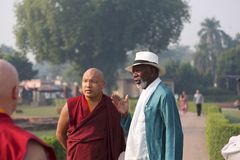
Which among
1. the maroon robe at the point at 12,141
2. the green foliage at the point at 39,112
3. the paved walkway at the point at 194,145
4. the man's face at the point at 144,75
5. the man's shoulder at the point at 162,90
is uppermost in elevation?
the man's face at the point at 144,75

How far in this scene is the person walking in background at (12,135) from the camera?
2023 millimetres

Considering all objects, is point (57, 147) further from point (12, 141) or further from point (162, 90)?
point (12, 141)

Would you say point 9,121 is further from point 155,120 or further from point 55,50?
point 55,50

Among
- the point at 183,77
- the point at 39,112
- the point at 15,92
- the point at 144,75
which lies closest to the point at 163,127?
the point at 144,75

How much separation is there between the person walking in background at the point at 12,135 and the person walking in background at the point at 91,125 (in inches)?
105

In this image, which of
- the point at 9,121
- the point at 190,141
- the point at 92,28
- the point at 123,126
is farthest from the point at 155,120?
the point at 92,28

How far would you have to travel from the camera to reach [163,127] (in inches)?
153

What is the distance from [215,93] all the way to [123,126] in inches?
1770

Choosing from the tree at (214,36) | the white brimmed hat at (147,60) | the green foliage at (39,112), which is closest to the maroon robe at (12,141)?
the white brimmed hat at (147,60)

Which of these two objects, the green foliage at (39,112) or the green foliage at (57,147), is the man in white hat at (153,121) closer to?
the green foliage at (57,147)

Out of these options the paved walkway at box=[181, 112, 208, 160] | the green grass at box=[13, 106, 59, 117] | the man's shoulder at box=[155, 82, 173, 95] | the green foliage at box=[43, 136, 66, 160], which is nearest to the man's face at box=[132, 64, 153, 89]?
the man's shoulder at box=[155, 82, 173, 95]

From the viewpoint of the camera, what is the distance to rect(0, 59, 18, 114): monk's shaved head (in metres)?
2.14

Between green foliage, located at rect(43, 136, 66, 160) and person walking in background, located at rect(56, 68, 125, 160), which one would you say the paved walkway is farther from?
person walking in background, located at rect(56, 68, 125, 160)

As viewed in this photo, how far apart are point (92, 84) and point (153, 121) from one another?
1147 millimetres
